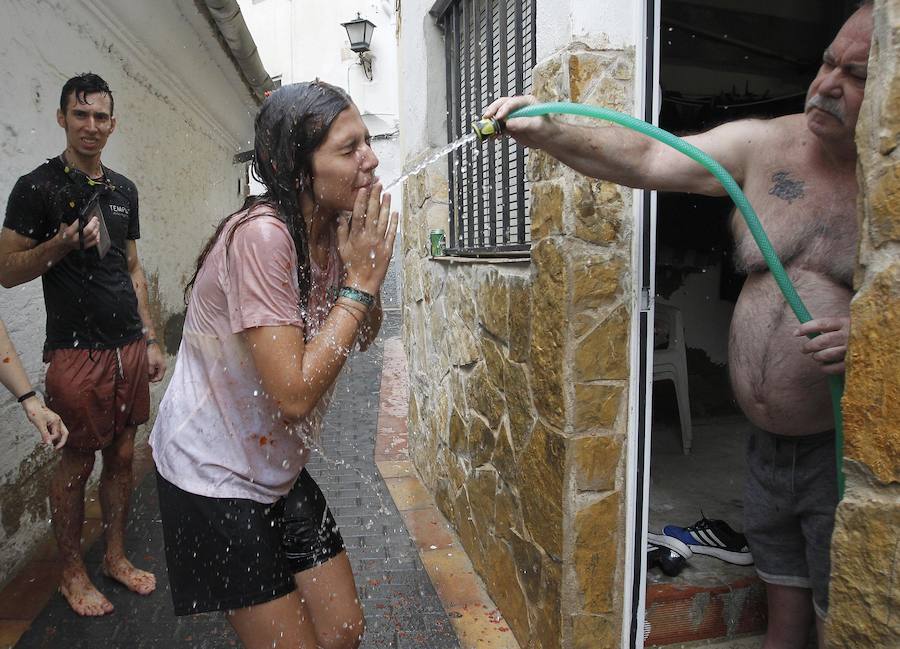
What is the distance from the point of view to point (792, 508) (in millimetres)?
1903

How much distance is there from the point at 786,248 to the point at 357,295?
43.4 inches

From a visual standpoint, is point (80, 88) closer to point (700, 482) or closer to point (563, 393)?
point (563, 393)

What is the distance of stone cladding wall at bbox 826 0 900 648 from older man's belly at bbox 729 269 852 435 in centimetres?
72

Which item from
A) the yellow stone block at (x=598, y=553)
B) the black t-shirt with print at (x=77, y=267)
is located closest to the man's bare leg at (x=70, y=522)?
the black t-shirt with print at (x=77, y=267)

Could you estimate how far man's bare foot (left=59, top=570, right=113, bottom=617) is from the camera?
9.03 feet

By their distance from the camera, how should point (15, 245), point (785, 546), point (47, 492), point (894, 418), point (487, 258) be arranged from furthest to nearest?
point (47, 492)
point (487, 258)
point (15, 245)
point (785, 546)
point (894, 418)

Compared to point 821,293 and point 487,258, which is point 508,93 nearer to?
point 487,258

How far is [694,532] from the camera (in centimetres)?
277

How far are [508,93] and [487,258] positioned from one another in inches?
30.3

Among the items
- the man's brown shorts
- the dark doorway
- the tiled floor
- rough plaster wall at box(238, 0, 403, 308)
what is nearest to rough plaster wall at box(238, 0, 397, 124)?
rough plaster wall at box(238, 0, 403, 308)

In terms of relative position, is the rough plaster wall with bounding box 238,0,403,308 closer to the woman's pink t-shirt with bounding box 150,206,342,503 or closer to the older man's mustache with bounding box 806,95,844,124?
the woman's pink t-shirt with bounding box 150,206,342,503

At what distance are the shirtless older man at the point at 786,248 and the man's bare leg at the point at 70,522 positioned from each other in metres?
2.39

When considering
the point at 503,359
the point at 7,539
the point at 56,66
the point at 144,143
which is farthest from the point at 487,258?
the point at 144,143

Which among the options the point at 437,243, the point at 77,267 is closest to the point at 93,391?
the point at 77,267
